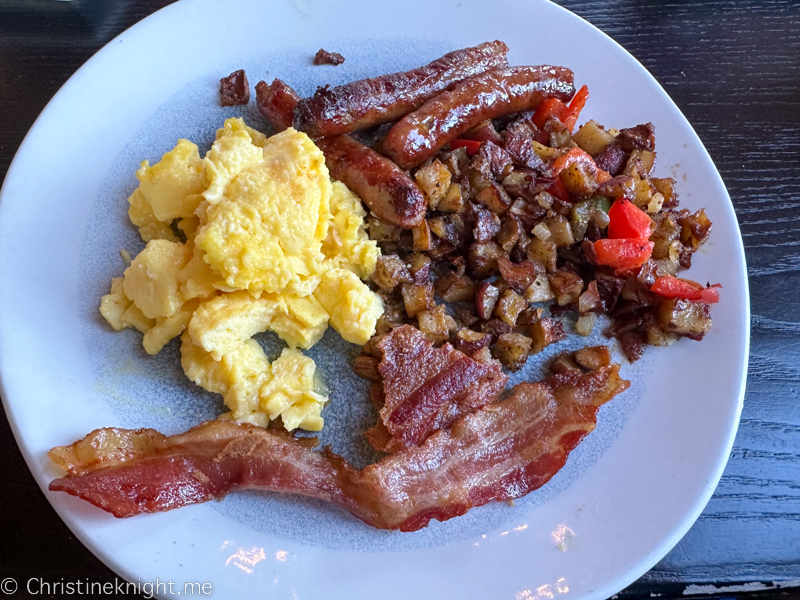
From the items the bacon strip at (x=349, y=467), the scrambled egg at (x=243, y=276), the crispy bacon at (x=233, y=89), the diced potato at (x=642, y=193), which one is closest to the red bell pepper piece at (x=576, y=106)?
the diced potato at (x=642, y=193)

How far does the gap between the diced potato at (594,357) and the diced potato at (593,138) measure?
3.15 feet

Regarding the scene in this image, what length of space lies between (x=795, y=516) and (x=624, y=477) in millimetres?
1043

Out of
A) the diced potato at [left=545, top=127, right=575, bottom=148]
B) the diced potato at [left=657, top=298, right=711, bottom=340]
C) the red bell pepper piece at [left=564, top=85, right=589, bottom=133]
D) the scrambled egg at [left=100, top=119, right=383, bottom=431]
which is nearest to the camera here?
the scrambled egg at [left=100, top=119, right=383, bottom=431]

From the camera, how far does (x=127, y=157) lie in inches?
93.7

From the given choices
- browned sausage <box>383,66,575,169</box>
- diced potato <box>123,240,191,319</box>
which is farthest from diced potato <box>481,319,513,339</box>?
diced potato <box>123,240,191,319</box>

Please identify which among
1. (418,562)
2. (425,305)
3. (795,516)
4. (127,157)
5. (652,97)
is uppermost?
(652,97)

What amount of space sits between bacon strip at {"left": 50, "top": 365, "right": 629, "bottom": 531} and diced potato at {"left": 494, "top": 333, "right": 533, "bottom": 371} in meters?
0.18

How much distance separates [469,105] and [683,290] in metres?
1.26

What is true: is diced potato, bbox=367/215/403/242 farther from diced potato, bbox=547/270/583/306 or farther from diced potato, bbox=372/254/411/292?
diced potato, bbox=547/270/583/306

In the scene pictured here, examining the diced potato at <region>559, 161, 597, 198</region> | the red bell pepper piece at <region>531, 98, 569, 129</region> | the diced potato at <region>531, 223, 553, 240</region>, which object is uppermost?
the red bell pepper piece at <region>531, 98, 569, 129</region>

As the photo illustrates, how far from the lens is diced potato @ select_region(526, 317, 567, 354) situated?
2311 mm

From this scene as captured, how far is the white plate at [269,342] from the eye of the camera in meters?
1.91

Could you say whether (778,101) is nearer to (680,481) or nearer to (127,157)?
(680,481)

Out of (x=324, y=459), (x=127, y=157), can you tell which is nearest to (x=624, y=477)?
(x=324, y=459)
